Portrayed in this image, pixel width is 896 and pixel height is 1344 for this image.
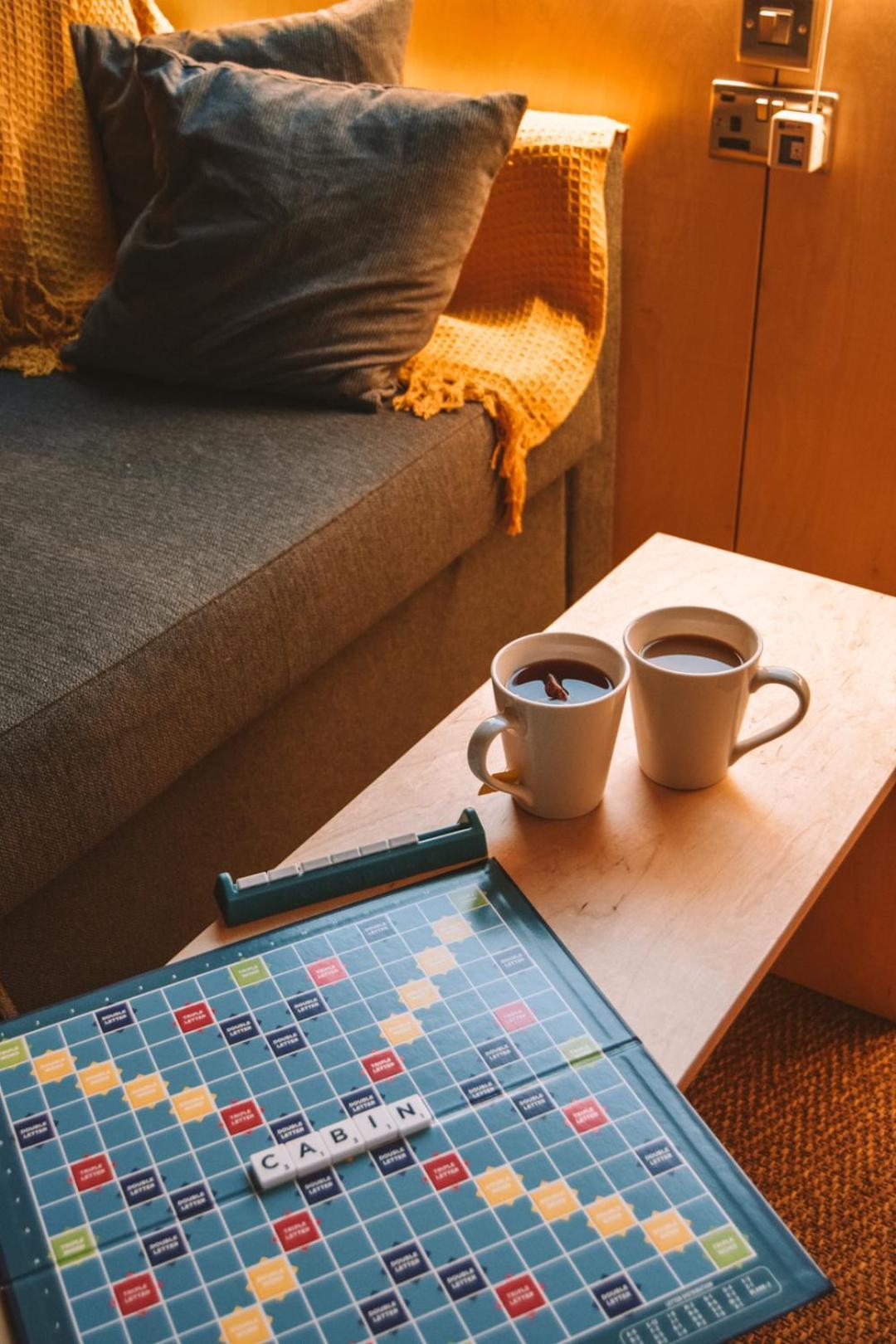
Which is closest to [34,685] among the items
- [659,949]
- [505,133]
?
[659,949]

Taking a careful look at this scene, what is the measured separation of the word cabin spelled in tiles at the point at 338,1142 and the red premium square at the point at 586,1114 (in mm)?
74

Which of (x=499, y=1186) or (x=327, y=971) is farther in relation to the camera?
(x=327, y=971)

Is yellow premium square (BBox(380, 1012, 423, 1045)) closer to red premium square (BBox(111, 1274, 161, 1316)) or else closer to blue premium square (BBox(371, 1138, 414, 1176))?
blue premium square (BBox(371, 1138, 414, 1176))

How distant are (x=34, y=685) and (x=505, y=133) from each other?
858mm

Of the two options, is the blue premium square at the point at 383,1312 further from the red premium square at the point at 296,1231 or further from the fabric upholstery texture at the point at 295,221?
the fabric upholstery texture at the point at 295,221

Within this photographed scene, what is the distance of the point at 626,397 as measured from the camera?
74.6 inches

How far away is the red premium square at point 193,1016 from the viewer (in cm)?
75

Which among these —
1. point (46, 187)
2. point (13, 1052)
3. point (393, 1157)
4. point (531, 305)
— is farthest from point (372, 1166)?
point (46, 187)

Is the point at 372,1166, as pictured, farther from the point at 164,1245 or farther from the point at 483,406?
the point at 483,406

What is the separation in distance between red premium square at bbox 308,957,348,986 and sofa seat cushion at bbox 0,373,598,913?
1.29ft

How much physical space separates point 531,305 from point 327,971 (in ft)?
3.70

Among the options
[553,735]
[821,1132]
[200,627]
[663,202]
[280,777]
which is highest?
[663,202]

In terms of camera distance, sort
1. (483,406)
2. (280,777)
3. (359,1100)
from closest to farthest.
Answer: (359,1100), (280,777), (483,406)

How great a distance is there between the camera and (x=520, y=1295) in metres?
0.61
